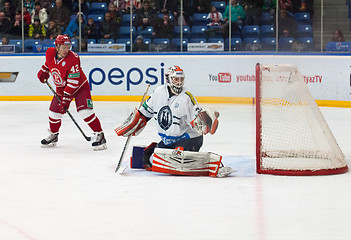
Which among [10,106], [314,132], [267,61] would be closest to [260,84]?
[314,132]

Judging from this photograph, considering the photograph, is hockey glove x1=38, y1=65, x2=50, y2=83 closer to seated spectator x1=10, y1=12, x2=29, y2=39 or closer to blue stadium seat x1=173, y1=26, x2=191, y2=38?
blue stadium seat x1=173, y1=26, x2=191, y2=38

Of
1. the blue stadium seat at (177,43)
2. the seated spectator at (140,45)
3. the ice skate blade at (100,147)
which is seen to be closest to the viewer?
the ice skate blade at (100,147)

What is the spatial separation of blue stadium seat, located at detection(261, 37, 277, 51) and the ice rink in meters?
4.68

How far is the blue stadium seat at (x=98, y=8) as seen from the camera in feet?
39.7

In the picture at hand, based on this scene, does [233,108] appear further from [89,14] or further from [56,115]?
[56,115]

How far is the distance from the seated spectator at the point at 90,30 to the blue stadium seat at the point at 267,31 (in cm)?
300

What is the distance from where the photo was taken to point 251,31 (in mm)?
11281

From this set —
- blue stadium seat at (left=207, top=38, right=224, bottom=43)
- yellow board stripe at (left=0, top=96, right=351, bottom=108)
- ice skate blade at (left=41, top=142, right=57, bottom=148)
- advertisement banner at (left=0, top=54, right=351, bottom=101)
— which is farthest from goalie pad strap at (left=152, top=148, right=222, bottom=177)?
blue stadium seat at (left=207, top=38, right=224, bottom=43)

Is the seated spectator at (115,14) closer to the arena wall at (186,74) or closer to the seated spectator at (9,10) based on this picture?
the arena wall at (186,74)

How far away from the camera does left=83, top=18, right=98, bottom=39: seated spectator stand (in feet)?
39.2

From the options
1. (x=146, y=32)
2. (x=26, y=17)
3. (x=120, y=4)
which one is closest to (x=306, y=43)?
(x=146, y=32)

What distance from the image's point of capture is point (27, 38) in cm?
1194

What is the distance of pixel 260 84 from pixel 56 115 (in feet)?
8.04

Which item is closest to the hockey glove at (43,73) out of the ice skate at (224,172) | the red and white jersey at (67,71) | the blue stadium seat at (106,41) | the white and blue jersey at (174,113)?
the red and white jersey at (67,71)
